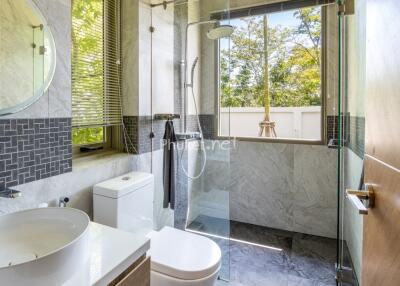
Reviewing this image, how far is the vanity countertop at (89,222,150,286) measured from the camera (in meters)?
0.81

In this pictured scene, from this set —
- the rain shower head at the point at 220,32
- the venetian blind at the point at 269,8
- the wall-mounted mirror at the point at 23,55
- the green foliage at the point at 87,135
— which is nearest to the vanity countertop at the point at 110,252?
the wall-mounted mirror at the point at 23,55

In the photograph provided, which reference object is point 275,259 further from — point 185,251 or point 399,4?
point 399,4

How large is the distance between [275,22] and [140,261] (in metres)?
2.58

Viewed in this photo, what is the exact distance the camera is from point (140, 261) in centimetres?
97

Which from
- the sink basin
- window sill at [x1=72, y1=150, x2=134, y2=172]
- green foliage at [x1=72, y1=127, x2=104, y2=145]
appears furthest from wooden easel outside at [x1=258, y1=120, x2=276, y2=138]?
the sink basin

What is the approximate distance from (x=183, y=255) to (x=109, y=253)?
624mm

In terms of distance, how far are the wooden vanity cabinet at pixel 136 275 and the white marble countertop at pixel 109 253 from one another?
19mm

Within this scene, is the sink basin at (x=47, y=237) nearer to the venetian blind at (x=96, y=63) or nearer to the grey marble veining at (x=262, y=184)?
the venetian blind at (x=96, y=63)

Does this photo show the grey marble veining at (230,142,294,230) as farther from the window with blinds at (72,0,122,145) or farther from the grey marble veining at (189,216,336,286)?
the window with blinds at (72,0,122,145)

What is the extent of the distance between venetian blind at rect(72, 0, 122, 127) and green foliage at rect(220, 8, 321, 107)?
947 mm

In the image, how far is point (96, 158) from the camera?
5.82ft

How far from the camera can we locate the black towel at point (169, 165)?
6.96ft

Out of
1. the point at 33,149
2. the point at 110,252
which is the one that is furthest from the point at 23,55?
the point at 110,252

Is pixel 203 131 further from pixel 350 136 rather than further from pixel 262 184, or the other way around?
pixel 350 136
